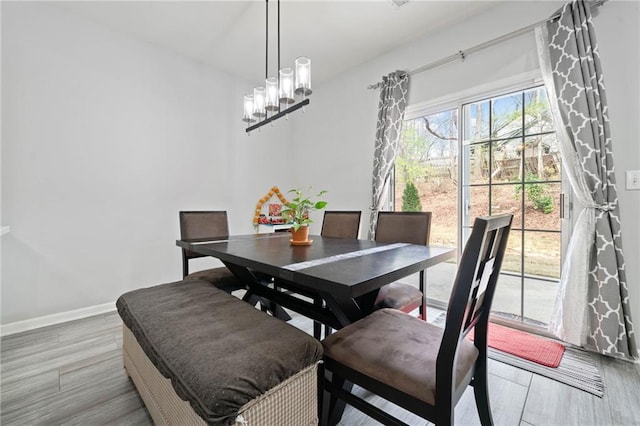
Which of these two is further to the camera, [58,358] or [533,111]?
[533,111]

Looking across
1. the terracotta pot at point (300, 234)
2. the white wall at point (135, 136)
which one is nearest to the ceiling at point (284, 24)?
the white wall at point (135, 136)

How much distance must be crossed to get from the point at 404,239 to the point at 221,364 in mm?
1670

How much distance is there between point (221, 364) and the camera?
2.83 feet

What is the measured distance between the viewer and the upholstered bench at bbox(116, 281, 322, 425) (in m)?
0.81

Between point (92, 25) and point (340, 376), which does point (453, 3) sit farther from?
point (92, 25)

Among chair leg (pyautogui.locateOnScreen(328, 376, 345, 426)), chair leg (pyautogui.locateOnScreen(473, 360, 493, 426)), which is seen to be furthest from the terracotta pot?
chair leg (pyautogui.locateOnScreen(473, 360, 493, 426))

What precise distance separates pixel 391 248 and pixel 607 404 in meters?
1.32

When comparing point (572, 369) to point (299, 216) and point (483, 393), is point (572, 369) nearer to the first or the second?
point (483, 393)

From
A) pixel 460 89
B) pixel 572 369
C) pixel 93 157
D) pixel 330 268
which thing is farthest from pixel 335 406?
pixel 93 157

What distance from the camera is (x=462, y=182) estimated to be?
2650 millimetres

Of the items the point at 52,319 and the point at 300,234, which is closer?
the point at 300,234

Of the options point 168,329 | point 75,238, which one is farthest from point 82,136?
point 168,329

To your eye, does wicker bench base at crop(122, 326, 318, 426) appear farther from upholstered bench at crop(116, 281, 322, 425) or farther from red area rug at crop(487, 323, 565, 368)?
red area rug at crop(487, 323, 565, 368)

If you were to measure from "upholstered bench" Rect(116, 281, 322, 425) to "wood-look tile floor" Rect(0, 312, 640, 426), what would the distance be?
292 mm
